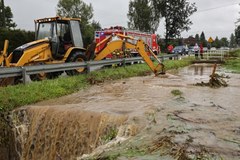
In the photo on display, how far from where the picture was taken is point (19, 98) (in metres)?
9.50

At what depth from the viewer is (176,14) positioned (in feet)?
180

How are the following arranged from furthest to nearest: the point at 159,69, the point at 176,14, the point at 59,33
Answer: the point at 176,14 < the point at 159,69 < the point at 59,33

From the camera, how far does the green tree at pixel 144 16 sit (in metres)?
60.9

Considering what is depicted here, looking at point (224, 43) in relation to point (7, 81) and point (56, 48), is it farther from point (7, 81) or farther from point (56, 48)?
point (7, 81)

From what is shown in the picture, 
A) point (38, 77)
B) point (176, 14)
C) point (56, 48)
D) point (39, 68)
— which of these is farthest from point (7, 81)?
point (176, 14)

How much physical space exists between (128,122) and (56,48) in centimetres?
870

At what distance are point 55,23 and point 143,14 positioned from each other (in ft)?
156

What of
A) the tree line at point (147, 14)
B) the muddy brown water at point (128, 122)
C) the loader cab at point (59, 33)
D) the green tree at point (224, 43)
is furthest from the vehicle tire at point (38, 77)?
the green tree at point (224, 43)

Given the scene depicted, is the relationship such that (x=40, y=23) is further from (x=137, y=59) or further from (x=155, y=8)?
(x=155, y=8)

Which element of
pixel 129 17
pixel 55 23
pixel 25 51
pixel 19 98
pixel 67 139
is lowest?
pixel 67 139

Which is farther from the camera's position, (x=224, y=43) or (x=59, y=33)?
(x=224, y=43)

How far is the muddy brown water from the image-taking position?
620cm

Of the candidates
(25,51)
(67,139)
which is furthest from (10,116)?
(25,51)

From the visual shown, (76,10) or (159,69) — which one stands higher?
(76,10)
